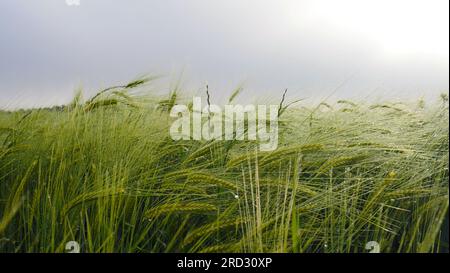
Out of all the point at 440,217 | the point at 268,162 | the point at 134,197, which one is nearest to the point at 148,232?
the point at 134,197

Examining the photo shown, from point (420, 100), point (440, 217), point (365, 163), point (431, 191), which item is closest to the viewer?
point (440, 217)

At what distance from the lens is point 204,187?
1.13m

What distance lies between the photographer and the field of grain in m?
1.02

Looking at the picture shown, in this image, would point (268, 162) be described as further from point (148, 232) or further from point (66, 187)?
point (66, 187)

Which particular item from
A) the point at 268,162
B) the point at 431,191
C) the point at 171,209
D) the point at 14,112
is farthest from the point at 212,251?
the point at 14,112

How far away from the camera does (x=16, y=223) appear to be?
1.09 meters

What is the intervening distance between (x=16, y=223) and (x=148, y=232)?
10.6 inches

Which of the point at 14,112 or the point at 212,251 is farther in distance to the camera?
the point at 14,112

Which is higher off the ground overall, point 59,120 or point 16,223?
point 59,120

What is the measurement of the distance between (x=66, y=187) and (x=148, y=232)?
0.20 meters

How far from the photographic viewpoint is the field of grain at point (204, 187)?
40.3 inches

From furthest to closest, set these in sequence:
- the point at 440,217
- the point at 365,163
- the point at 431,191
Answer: the point at 365,163 < the point at 431,191 < the point at 440,217

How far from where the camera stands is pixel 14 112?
129 cm
